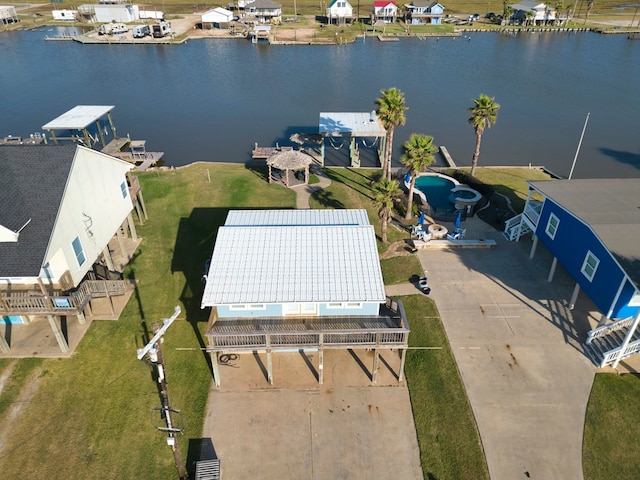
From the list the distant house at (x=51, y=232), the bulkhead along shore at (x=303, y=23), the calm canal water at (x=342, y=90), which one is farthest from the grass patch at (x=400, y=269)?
the bulkhead along shore at (x=303, y=23)

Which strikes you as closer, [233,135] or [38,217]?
[38,217]

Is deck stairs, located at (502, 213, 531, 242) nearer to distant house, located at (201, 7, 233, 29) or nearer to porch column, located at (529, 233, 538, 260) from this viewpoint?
porch column, located at (529, 233, 538, 260)

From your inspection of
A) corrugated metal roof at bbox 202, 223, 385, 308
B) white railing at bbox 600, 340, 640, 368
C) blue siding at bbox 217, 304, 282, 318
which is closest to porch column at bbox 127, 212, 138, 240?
corrugated metal roof at bbox 202, 223, 385, 308

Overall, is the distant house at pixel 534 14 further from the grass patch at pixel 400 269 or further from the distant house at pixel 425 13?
the grass patch at pixel 400 269

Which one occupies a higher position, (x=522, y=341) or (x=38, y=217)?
(x=38, y=217)

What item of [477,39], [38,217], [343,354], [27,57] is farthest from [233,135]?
[477,39]

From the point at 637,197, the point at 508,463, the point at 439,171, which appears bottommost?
the point at 508,463

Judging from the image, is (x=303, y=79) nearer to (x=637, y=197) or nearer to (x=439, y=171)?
(x=439, y=171)
